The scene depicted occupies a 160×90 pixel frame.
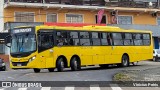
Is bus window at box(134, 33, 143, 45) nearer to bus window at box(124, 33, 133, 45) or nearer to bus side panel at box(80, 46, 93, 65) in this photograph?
bus window at box(124, 33, 133, 45)

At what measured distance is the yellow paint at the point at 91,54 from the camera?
2594 cm

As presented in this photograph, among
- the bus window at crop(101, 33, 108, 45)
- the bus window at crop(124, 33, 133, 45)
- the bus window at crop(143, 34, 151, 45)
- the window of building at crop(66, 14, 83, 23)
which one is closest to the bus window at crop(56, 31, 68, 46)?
the bus window at crop(101, 33, 108, 45)

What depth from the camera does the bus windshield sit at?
2586 centimetres

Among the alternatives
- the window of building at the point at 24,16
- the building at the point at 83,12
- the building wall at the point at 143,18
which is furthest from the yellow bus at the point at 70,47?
the building wall at the point at 143,18

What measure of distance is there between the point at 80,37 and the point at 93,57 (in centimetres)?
189

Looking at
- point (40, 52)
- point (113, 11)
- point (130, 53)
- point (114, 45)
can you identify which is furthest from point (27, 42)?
point (113, 11)

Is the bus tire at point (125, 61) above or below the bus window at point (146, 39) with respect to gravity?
below

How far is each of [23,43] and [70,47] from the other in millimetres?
3329

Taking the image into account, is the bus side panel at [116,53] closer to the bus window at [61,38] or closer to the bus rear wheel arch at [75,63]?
the bus rear wheel arch at [75,63]

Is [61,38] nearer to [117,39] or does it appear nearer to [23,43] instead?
[23,43]

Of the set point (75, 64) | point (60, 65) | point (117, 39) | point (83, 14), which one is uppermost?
point (83, 14)

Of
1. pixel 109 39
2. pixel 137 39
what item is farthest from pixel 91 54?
pixel 137 39

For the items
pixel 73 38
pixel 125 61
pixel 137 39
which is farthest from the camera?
pixel 137 39

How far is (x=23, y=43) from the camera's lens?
26.3 m
